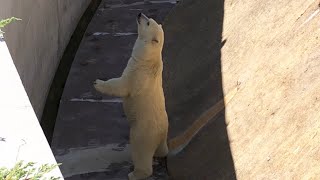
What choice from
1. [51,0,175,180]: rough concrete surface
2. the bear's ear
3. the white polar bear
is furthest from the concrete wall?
the bear's ear

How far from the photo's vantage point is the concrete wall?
6703mm

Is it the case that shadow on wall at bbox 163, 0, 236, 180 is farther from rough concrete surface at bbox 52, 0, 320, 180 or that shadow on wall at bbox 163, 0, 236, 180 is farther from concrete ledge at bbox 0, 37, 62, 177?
concrete ledge at bbox 0, 37, 62, 177

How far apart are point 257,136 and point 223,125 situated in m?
0.59

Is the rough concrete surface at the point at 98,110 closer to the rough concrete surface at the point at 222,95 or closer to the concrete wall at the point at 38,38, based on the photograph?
the rough concrete surface at the point at 222,95

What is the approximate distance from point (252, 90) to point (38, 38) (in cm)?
273

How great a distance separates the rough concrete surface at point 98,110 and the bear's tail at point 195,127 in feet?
0.74

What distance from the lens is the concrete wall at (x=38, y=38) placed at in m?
6.70

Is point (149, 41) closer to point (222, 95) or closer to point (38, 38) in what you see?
point (222, 95)

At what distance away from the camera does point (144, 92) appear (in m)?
6.60

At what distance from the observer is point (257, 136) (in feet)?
21.0

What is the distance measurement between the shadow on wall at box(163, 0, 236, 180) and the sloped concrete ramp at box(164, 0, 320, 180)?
13 millimetres

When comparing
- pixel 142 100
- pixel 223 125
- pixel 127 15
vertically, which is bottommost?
pixel 127 15

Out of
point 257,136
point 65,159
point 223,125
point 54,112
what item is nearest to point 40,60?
point 54,112

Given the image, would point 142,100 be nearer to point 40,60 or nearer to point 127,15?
point 40,60
